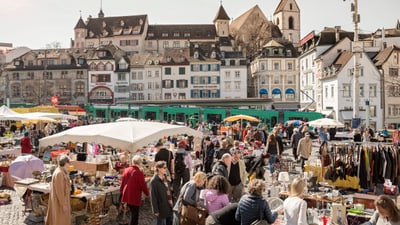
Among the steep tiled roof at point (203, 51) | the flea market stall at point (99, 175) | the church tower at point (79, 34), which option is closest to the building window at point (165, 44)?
the church tower at point (79, 34)

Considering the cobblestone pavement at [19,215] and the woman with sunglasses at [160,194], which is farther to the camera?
the cobblestone pavement at [19,215]

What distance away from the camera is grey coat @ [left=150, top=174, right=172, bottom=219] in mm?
8711

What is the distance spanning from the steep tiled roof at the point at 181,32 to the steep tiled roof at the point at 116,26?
3.03 m

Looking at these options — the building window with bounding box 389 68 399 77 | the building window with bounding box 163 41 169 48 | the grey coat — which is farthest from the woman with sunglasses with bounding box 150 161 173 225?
the building window with bounding box 163 41 169 48

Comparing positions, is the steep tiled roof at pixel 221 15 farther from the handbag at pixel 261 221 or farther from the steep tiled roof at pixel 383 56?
the handbag at pixel 261 221

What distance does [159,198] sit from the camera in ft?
28.8

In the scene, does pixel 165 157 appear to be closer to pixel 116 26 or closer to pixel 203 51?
pixel 203 51

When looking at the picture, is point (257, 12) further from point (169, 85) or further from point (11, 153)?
point (11, 153)

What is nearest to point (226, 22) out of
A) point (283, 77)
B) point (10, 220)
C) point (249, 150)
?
point (283, 77)

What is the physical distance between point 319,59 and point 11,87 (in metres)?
54.9

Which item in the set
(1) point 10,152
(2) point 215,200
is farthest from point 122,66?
(2) point 215,200

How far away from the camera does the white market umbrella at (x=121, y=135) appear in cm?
1123

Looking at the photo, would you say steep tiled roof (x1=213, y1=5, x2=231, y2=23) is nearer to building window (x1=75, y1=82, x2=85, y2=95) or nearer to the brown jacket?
building window (x1=75, y1=82, x2=85, y2=95)

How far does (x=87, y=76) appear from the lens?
3019 inches
